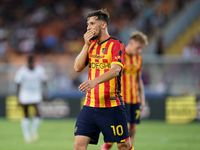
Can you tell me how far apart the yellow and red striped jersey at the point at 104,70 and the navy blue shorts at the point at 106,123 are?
10 centimetres

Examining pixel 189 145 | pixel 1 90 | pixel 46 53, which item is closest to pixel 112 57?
pixel 189 145

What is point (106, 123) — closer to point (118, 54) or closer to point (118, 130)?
point (118, 130)

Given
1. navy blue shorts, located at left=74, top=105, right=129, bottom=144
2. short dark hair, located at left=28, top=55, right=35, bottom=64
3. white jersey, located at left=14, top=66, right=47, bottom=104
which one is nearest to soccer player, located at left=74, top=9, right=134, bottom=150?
navy blue shorts, located at left=74, top=105, right=129, bottom=144

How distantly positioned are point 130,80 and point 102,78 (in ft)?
9.92

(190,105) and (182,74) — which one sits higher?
(182,74)

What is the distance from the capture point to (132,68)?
755cm

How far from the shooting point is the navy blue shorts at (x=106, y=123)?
16.5 ft

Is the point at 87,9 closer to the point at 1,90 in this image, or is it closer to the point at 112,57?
the point at 1,90

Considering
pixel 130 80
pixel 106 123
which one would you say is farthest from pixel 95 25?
→ pixel 130 80

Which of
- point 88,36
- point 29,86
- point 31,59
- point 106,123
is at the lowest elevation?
point 106,123

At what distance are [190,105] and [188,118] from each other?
0.50 meters

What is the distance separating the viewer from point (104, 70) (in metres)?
5.03

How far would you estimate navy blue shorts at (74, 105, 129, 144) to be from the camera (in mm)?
5016

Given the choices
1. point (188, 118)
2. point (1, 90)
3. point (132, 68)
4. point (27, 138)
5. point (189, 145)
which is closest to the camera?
point (132, 68)
